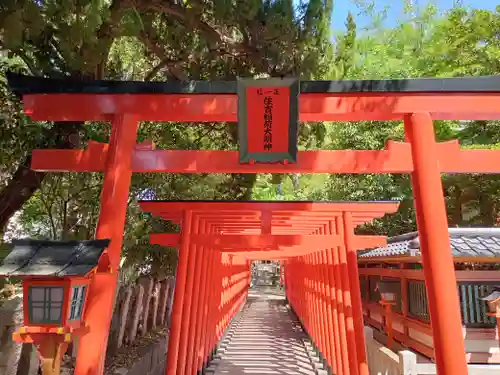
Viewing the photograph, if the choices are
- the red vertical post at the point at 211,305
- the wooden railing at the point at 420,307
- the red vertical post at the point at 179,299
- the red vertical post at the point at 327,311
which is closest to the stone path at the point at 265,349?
the red vertical post at the point at 211,305

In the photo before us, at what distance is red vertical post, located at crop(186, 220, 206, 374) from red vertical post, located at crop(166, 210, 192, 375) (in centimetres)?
31

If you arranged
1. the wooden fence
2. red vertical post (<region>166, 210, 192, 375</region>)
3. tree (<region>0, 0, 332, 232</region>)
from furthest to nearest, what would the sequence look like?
the wooden fence < red vertical post (<region>166, 210, 192, 375</region>) < tree (<region>0, 0, 332, 232</region>)

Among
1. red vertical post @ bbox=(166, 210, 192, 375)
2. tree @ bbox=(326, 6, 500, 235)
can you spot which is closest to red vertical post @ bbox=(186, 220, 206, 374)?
red vertical post @ bbox=(166, 210, 192, 375)

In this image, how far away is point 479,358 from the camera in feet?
25.2

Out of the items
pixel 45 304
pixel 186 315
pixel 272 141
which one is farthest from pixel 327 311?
pixel 45 304

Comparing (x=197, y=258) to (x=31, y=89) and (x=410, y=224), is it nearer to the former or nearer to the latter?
(x=31, y=89)

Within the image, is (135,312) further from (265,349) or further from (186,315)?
(265,349)

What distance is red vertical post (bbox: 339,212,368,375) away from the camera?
21.5 feet

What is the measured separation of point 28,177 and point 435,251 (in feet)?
14.9

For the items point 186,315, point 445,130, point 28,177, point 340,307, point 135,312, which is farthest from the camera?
point 445,130

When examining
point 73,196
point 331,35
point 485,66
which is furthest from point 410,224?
point 73,196

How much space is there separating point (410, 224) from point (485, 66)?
5.99 meters

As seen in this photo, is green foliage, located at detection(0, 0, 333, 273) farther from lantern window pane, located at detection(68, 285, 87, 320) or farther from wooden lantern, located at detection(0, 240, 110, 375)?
lantern window pane, located at detection(68, 285, 87, 320)

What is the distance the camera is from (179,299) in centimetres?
659
